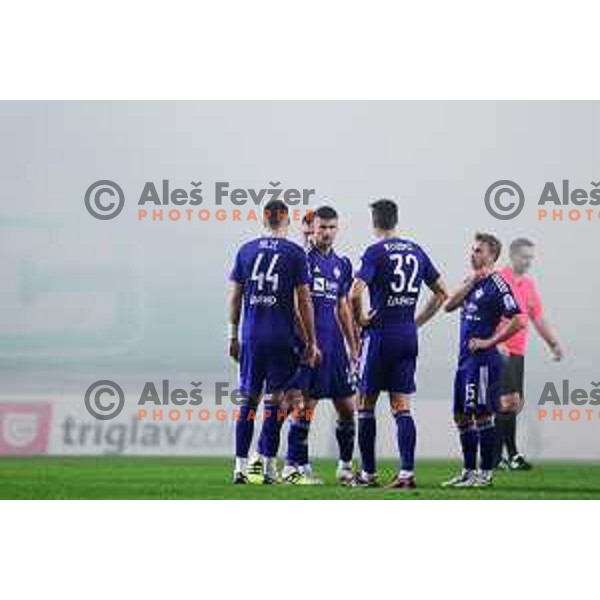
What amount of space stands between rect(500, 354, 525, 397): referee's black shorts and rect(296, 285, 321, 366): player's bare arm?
123 centimetres

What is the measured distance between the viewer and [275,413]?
13.8 metres

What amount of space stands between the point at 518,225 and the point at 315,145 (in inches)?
55.1

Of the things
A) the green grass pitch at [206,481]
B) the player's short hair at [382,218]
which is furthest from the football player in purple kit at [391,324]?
the green grass pitch at [206,481]

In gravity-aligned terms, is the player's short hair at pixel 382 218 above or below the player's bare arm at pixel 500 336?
above

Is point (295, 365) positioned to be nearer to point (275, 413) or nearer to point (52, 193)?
point (275, 413)

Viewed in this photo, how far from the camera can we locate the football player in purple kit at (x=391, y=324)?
541 inches

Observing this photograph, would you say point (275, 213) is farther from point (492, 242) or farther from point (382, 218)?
point (492, 242)

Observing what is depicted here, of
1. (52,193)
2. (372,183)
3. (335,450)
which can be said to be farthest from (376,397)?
(52,193)

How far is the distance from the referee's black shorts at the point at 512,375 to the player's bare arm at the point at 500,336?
4.7 inches
